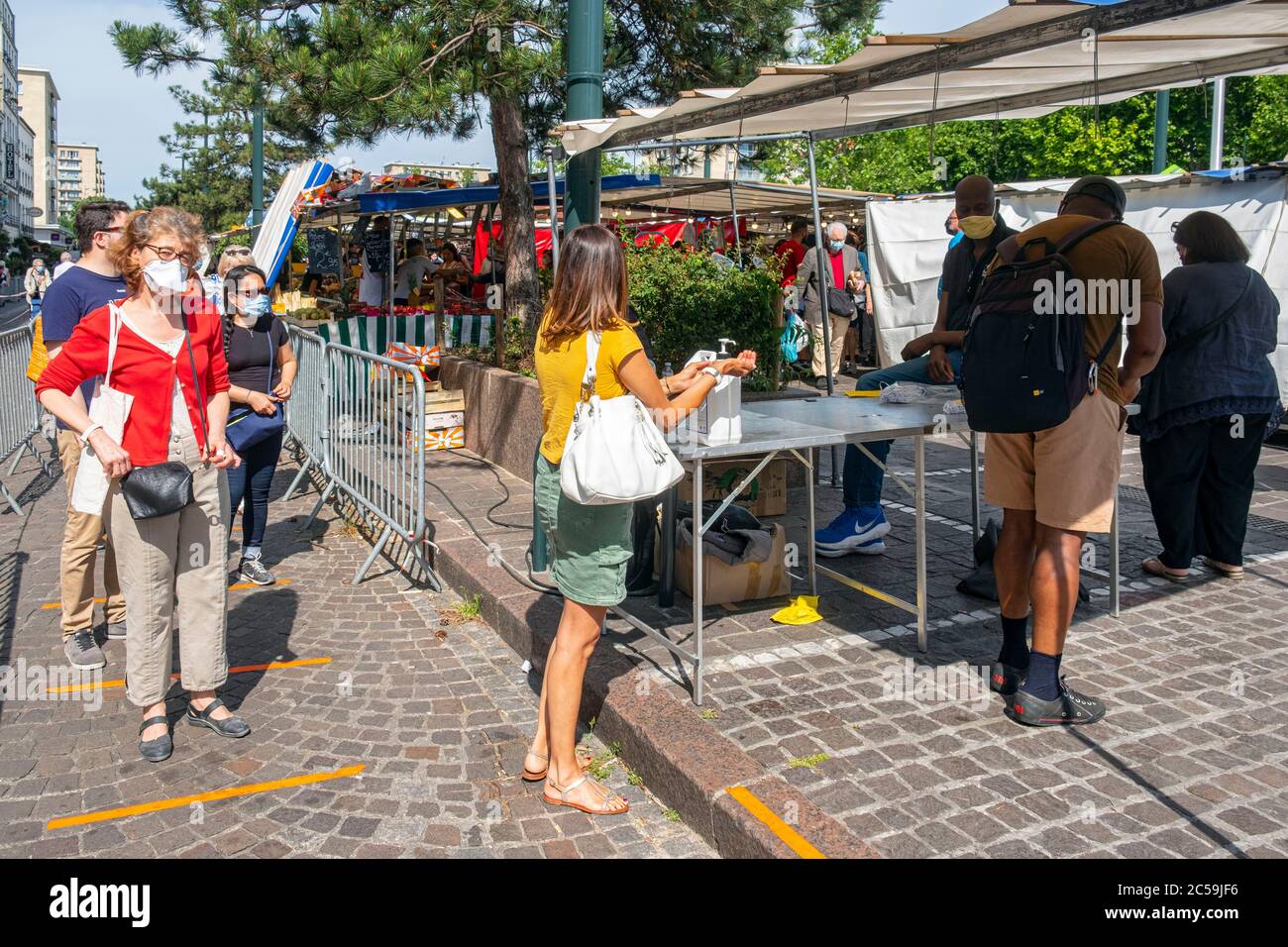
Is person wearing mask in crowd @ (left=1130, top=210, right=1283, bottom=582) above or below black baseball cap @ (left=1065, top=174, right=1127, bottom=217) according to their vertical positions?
below

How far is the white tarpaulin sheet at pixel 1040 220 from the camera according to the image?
10047 millimetres

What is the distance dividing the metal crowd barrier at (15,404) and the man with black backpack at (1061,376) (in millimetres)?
7772

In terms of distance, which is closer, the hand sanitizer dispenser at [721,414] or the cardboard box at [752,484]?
the hand sanitizer dispenser at [721,414]

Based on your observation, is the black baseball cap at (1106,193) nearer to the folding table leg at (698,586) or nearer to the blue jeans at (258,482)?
the folding table leg at (698,586)

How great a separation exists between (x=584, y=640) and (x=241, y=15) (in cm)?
698

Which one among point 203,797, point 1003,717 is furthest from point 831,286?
point 203,797

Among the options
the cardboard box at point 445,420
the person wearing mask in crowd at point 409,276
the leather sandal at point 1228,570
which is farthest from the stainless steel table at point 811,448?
the person wearing mask in crowd at point 409,276

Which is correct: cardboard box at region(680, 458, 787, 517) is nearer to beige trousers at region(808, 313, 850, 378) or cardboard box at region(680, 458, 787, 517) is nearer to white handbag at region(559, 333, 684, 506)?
white handbag at region(559, 333, 684, 506)

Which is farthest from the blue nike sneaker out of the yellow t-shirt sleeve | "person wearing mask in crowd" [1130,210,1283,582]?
the yellow t-shirt sleeve

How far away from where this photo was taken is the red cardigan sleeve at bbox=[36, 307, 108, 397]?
3.92m

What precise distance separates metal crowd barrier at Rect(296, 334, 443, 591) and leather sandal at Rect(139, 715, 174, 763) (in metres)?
2.19

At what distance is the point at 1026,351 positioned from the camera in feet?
12.8

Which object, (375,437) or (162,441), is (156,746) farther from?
(375,437)

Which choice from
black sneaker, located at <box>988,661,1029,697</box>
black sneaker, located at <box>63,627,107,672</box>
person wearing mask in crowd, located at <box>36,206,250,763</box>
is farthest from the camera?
black sneaker, located at <box>63,627,107,672</box>
